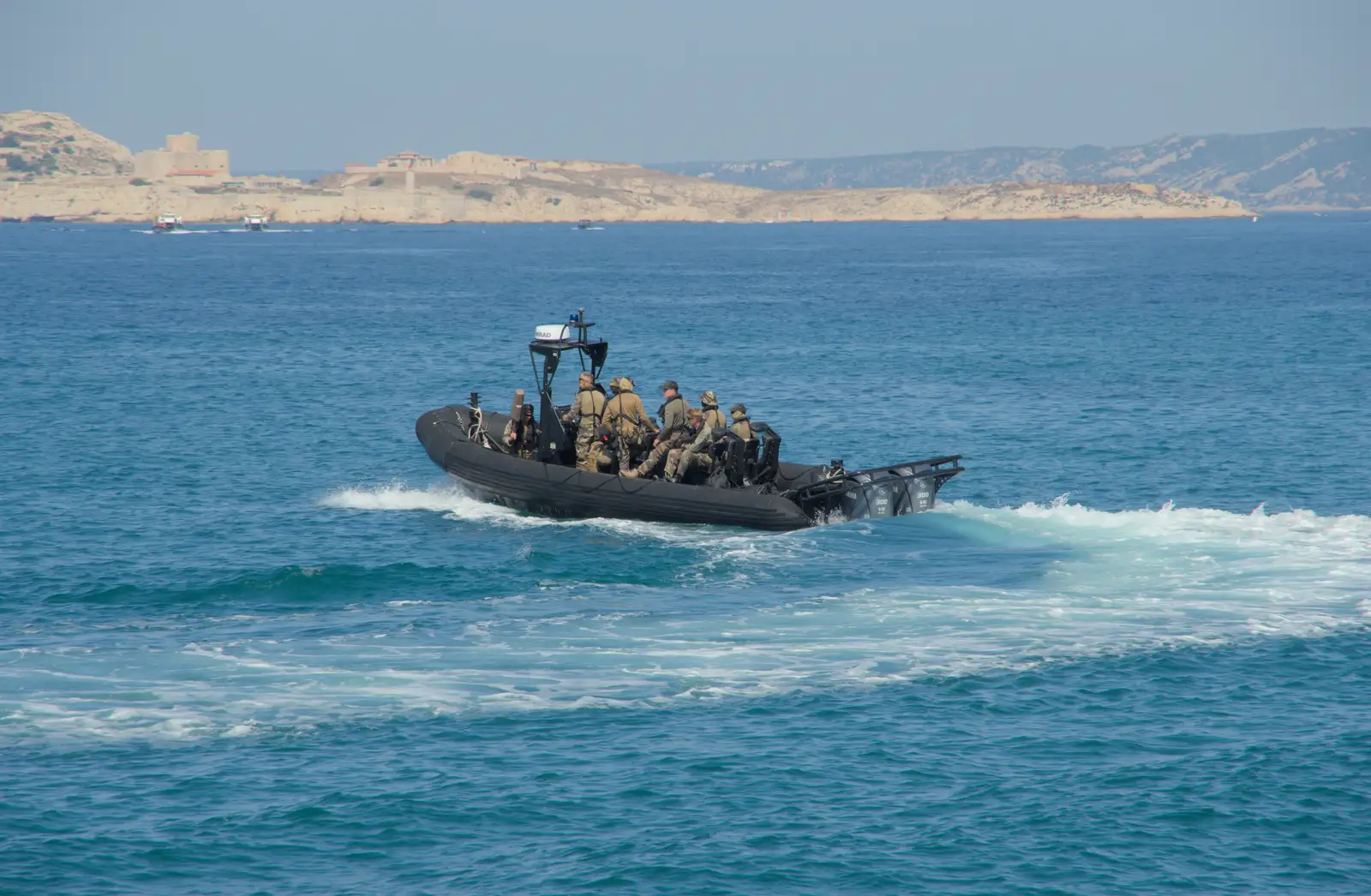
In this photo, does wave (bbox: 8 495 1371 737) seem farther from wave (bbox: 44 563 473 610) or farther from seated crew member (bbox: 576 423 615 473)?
seated crew member (bbox: 576 423 615 473)

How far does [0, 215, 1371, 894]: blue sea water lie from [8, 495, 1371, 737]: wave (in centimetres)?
6

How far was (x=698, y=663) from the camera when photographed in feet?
52.9

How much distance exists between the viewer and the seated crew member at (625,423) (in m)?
22.9

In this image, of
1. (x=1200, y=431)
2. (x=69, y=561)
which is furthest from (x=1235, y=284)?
(x=69, y=561)

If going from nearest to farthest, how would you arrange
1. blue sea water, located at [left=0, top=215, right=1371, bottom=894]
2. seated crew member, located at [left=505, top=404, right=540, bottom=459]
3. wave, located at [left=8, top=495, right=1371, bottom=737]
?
blue sea water, located at [left=0, top=215, right=1371, bottom=894] < wave, located at [left=8, top=495, right=1371, bottom=737] < seated crew member, located at [left=505, top=404, right=540, bottom=459]

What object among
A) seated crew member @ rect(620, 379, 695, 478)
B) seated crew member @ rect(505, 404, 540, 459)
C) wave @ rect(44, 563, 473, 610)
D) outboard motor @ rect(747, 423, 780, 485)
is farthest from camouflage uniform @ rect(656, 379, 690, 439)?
wave @ rect(44, 563, 473, 610)

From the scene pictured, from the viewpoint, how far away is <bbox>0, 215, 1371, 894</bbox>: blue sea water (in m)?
12.1

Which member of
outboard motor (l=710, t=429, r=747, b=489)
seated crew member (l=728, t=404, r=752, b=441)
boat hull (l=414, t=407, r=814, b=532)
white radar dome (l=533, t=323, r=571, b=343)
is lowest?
boat hull (l=414, t=407, r=814, b=532)

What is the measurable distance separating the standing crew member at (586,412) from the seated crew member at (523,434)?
3.70 ft

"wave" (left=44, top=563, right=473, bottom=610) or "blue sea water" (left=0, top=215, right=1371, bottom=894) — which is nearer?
"blue sea water" (left=0, top=215, right=1371, bottom=894)

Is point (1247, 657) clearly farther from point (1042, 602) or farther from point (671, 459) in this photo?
Result: point (671, 459)

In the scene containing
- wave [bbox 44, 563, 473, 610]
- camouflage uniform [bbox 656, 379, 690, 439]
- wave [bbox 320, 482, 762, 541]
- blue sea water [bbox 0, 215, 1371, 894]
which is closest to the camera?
blue sea water [bbox 0, 215, 1371, 894]

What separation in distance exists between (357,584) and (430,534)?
3173 millimetres

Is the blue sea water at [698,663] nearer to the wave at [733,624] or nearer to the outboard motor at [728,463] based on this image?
the wave at [733,624]
